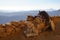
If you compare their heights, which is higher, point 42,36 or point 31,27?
point 31,27

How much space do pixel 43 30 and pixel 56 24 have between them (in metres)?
0.42

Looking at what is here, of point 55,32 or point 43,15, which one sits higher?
point 43,15

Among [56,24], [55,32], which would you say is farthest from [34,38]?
[56,24]

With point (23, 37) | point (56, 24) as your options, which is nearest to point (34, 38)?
point (23, 37)

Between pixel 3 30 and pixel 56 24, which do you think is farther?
pixel 56 24

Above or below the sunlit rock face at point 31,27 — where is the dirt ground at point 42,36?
Answer: below

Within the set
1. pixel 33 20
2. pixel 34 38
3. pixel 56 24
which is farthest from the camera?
pixel 56 24

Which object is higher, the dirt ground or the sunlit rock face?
the sunlit rock face

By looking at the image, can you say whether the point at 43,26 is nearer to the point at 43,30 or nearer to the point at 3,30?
the point at 43,30

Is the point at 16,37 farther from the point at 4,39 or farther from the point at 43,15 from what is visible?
the point at 43,15

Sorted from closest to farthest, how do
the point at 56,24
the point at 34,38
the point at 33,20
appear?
the point at 34,38 < the point at 33,20 < the point at 56,24

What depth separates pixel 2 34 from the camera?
3.25 m

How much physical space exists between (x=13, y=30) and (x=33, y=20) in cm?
38

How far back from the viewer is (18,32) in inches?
132
